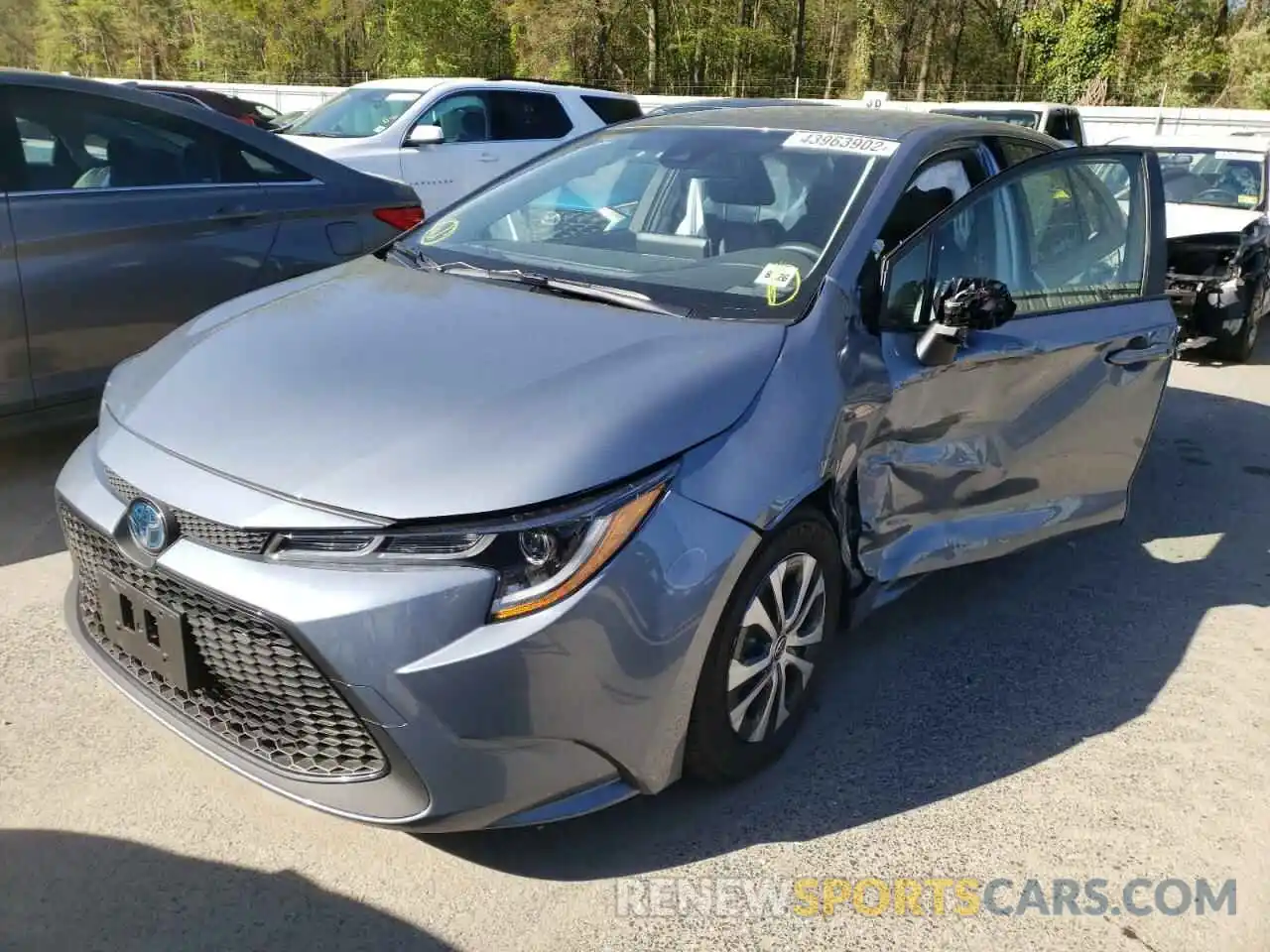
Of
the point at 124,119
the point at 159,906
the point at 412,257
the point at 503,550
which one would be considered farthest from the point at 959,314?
the point at 124,119

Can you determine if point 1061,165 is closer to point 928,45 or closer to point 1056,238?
point 1056,238

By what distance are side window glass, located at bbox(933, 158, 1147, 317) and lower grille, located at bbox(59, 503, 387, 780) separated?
6.97 ft

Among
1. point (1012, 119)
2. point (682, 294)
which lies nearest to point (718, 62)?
point (1012, 119)

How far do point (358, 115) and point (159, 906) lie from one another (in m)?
8.57

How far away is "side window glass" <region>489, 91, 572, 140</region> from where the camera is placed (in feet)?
32.3

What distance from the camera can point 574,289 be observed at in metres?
2.92

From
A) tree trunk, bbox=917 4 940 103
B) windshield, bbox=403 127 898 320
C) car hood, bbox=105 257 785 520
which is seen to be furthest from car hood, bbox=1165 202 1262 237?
tree trunk, bbox=917 4 940 103

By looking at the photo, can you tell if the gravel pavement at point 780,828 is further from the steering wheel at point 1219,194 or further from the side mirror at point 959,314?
the steering wheel at point 1219,194

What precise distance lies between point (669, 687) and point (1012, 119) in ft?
33.2

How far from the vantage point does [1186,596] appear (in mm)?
4062

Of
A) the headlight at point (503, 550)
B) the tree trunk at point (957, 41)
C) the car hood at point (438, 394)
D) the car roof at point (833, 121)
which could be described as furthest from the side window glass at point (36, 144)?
the tree trunk at point (957, 41)

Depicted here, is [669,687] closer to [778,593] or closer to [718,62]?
[778,593]

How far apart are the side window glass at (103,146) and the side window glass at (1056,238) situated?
10.4 feet

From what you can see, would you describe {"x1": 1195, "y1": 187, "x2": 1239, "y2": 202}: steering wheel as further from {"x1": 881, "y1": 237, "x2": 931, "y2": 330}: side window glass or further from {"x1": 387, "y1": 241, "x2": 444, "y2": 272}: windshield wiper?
{"x1": 387, "y1": 241, "x2": 444, "y2": 272}: windshield wiper
